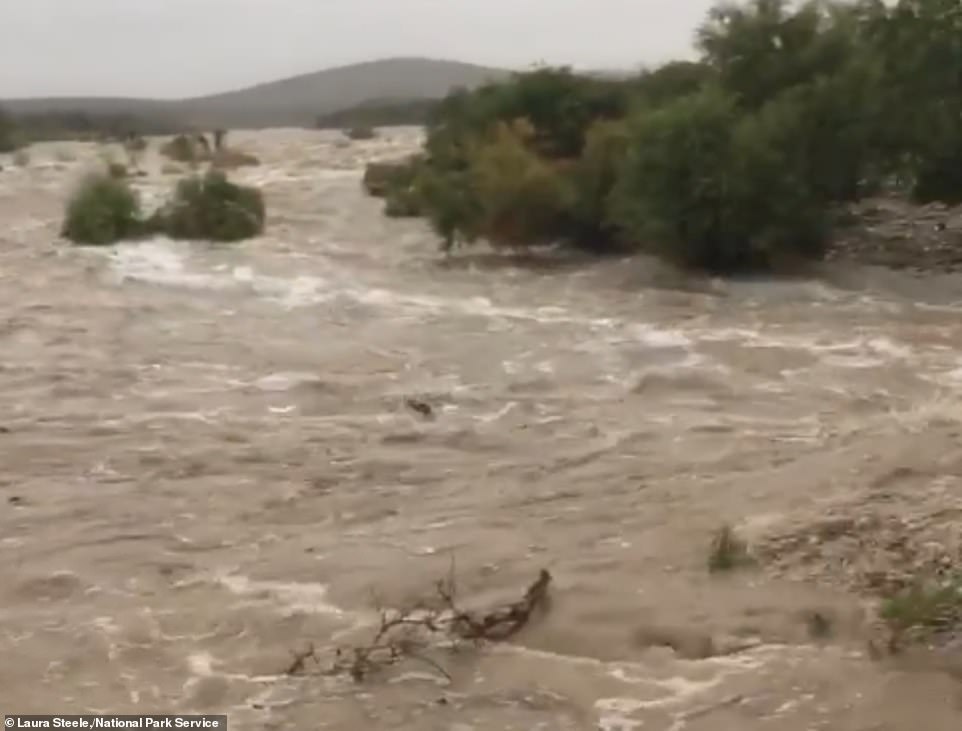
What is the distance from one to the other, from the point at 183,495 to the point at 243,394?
10.4 feet

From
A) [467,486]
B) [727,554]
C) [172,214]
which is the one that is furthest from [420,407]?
[172,214]

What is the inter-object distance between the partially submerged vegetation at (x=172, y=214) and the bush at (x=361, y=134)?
43105 millimetres

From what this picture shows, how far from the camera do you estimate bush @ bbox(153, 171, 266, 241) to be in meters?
25.5

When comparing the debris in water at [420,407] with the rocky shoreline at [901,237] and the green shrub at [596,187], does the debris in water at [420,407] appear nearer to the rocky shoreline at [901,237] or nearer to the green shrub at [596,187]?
the rocky shoreline at [901,237]

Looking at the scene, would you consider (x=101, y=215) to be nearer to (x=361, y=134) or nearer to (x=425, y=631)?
(x=425, y=631)

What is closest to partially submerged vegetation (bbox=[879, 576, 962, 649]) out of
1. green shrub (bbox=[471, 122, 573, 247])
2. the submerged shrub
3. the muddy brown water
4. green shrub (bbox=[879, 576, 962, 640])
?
green shrub (bbox=[879, 576, 962, 640])

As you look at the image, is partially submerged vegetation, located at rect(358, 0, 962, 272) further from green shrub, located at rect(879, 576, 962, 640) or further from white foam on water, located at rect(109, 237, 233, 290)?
green shrub, located at rect(879, 576, 962, 640)

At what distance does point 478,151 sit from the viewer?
24.9 metres

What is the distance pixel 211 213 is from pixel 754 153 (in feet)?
36.3

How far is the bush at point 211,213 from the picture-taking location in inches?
1003

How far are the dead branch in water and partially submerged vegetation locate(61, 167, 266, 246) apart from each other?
19441mm

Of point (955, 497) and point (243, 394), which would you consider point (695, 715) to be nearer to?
point (955, 497)

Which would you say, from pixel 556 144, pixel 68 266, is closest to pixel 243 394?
pixel 68 266

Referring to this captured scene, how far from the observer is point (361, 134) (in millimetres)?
74062
